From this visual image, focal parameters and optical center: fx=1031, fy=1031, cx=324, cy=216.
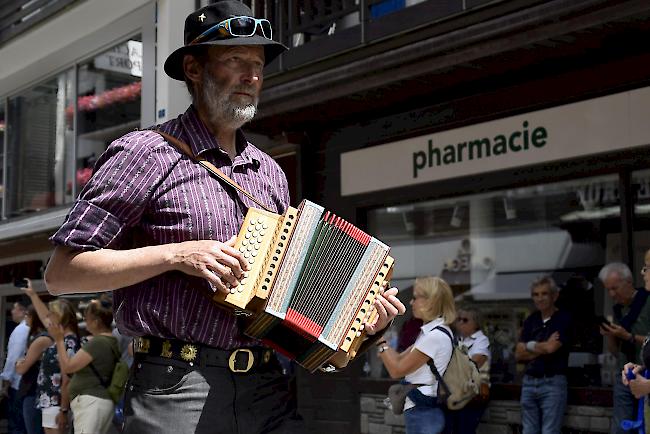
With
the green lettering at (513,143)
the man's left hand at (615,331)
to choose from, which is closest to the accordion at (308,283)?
the man's left hand at (615,331)

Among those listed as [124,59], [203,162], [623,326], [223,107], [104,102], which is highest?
[124,59]

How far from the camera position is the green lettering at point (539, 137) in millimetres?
8680

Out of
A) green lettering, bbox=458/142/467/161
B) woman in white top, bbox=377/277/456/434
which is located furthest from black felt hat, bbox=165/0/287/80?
green lettering, bbox=458/142/467/161

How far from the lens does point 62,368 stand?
372 inches

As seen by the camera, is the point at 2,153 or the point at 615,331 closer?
the point at 615,331

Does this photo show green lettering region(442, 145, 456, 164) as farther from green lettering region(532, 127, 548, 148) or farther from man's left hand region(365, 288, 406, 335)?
man's left hand region(365, 288, 406, 335)

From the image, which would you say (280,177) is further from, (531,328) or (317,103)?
(317,103)

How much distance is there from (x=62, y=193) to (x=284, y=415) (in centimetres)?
1193

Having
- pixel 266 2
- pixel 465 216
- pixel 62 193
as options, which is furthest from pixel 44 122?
pixel 465 216

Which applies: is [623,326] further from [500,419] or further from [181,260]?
[181,260]

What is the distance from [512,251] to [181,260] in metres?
7.52

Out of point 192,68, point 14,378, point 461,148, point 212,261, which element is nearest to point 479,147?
point 461,148

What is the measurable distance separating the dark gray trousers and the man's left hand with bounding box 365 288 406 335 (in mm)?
341

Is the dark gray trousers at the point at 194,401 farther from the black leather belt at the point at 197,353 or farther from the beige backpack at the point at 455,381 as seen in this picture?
the beige backpack at the point at 455,381
